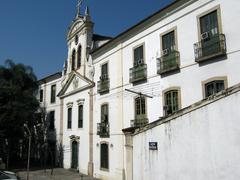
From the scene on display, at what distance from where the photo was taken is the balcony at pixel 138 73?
1727 centimetres

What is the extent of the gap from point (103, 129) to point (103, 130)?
0.07 meters

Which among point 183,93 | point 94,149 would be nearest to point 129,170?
point 183,93

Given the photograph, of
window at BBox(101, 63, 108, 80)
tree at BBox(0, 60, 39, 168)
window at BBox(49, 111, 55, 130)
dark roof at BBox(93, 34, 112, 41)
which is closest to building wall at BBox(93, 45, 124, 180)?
window at BBox(101, 63, 108, 80)

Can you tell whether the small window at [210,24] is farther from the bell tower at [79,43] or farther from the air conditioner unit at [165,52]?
the bell tower at [79,43]

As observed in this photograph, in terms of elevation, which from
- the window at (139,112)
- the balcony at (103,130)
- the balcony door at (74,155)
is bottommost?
the balcony door at (74,155)

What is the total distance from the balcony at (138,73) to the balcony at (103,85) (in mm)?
3062

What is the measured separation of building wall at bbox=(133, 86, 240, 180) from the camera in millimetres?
8938

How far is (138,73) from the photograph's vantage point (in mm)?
17734

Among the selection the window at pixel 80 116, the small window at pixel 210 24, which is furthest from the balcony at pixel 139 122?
the window at pixel 80 116

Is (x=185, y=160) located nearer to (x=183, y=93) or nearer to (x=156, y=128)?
(x=156, y=128)

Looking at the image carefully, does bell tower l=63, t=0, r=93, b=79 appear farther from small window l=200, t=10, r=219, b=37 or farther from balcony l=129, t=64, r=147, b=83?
small window l=200, t=10, r=219, b=37

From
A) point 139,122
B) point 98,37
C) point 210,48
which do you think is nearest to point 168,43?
point 210,48

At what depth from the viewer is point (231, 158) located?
8867 mm

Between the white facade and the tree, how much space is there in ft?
10.2
